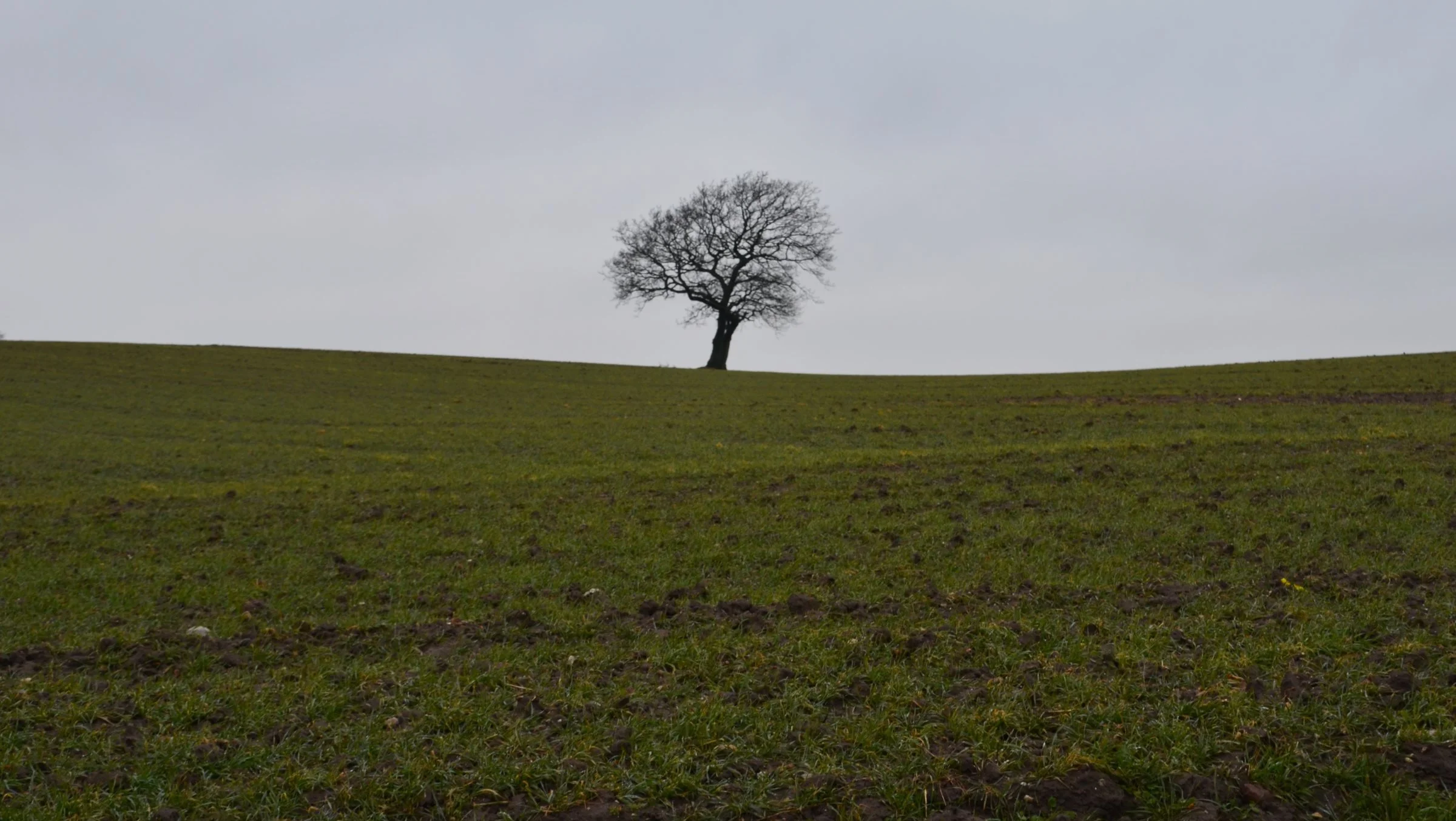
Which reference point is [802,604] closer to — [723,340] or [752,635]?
[752,635]

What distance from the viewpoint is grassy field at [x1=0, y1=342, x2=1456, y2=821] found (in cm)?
511

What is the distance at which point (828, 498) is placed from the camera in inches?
550

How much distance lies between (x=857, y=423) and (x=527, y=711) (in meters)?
19.9

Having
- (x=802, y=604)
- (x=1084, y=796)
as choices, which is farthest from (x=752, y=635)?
(x=1084, y=796)

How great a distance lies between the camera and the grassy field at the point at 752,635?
16.8 ft

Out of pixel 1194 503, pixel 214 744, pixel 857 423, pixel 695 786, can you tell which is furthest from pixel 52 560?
pixel 857 423

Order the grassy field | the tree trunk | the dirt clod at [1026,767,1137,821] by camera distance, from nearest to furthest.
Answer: the dirt clod at [1026,767,1137,821], the grassy field, the tree trunk

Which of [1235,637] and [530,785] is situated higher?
[1235,637]

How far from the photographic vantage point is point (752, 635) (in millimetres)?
7660

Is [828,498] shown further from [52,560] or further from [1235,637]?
[52,560]

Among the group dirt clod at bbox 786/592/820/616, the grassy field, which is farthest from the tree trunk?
dirt clod at bbox 786/592/820/616

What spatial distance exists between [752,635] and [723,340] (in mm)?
48317

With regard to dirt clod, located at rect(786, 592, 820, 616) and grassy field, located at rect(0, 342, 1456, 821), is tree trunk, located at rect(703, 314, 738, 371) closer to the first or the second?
grassy field, located at rect(0, 342, 1456, 821)

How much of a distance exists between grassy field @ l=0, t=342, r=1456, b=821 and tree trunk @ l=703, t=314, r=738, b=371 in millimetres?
36407
